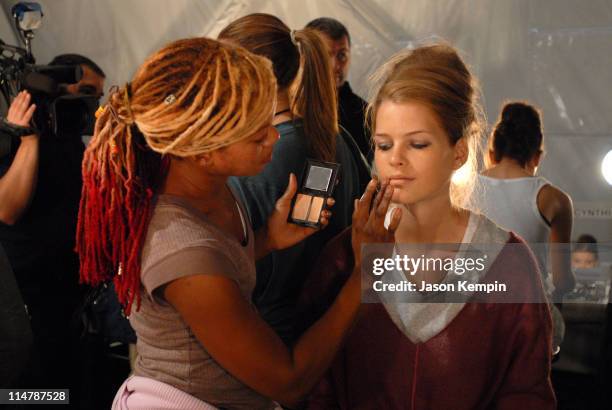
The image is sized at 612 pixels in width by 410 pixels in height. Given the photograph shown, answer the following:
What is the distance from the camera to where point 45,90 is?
154 cm

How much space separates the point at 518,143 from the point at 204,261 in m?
0.76

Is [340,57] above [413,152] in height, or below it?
above

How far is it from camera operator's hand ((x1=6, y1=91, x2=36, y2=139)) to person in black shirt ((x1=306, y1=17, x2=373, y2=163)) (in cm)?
65

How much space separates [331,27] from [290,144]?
58cm

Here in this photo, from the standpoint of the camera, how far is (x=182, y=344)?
0.89 meters

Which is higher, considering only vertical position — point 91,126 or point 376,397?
point 91,126

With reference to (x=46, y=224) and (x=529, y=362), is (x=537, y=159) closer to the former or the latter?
(x=529, y=362)

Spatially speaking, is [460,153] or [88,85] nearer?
[460,153]

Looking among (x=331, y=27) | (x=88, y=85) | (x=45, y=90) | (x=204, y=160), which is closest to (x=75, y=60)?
(x=88, y=85)

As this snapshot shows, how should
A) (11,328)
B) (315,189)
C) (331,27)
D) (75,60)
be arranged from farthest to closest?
(75,60) → (331,27) → (11,328) → (315,189)

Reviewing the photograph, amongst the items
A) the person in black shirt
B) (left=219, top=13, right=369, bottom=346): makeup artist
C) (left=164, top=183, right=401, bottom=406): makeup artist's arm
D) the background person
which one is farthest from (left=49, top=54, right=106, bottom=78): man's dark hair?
the background person

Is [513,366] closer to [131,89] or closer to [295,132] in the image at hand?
[295,132]

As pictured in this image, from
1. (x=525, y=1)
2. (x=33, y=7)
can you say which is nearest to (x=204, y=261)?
(x=525, y=1)

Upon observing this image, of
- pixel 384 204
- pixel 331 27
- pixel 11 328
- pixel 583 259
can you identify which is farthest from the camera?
pixel 331 27
